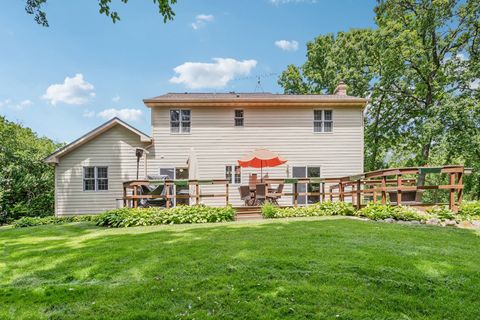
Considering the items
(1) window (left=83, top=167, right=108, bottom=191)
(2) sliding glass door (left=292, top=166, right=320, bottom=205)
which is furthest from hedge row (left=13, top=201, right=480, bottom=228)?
(1) window (left=83, top=167, right=108, bottom=191)

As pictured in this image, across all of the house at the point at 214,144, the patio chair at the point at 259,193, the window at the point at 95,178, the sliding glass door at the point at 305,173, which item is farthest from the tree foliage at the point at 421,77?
the window at the point at 95,178

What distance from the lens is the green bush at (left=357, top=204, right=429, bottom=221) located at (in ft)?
22.8

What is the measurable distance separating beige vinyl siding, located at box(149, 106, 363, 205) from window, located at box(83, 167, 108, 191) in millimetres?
3352

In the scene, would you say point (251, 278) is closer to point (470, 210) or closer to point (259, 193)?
point (470, 210)

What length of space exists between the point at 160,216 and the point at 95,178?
669 cm

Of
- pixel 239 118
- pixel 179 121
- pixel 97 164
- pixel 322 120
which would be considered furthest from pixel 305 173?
pixel 97 164

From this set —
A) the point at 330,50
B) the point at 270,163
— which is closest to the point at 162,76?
the point at 270,163

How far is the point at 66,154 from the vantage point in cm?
1299

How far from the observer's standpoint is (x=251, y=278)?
3189 mm

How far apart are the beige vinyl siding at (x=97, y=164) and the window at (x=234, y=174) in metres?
4.29

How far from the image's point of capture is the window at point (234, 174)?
43.8 feet

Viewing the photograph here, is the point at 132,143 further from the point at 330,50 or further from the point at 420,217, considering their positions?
the point at 330,50

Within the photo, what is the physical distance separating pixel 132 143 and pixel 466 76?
62.7 feet

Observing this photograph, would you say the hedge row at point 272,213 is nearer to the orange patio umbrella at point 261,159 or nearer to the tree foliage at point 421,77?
the orange patio umbrella at point 261,159
